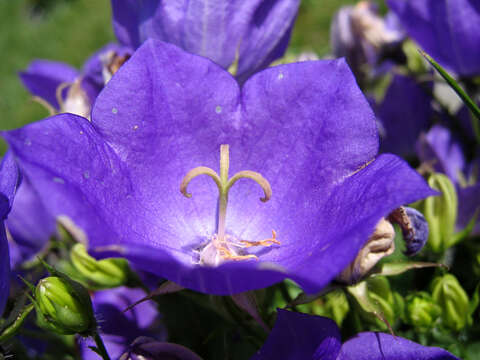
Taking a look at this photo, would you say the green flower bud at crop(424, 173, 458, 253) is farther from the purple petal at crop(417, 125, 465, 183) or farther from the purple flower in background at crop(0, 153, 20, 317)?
the purple flower in background at crop(0, 153, 20, 317)

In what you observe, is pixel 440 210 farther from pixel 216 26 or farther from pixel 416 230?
pixel 216 26

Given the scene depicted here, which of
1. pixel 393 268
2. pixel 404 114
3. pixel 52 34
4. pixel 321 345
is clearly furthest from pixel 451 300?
pixel 52 34

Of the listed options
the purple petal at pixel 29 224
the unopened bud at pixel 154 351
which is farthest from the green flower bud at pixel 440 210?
the purple petal at pixel 29 224

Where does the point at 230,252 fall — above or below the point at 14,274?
above

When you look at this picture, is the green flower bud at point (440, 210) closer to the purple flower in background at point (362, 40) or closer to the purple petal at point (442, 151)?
the purple petal at point (442, 151)

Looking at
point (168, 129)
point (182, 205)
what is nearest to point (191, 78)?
point (168, 129)

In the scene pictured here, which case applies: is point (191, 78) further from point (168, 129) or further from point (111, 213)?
point (111, 213)
